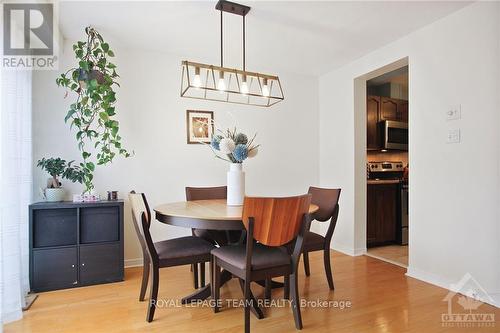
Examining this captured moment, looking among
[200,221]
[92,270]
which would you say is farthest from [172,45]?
[92,270]

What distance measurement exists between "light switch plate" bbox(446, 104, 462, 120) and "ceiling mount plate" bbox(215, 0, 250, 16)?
6.30 ft

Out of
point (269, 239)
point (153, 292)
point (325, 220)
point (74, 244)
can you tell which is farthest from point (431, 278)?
point (74, 244)

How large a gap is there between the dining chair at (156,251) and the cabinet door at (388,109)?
334cm

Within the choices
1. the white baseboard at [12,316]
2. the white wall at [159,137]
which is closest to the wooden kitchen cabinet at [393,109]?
the white wall at [159,137]

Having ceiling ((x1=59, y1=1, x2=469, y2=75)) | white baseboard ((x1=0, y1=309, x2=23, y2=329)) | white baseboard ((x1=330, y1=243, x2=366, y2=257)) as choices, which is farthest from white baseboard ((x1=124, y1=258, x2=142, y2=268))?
white baseboard ((x1=330, y1=243, x2=366, y2=257))

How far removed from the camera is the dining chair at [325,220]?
2.55 metres

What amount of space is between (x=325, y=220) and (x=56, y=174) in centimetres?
250

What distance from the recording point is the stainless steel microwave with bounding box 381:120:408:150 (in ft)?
13.9

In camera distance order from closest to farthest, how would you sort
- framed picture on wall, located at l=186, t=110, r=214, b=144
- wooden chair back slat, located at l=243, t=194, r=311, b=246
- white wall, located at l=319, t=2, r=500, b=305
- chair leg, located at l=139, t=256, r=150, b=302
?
wooden chair back slat, located at l=243, t=194, r=311, b=246, chair leg, located at l=139, t=256, r=150, b=302, white wall, located at l=319, t=2, r=500, b=305, framed picture on wall, located at l=186, t=110, r=214, b=144

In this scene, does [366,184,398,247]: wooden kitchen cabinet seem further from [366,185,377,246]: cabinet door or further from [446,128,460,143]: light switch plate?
[446,128,460,143]: light switch plate

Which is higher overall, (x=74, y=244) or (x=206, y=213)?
(x=206, y=213)

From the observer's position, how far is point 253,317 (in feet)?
6.84

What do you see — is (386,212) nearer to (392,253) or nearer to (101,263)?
(392,253)

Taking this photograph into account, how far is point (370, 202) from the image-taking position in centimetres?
391
